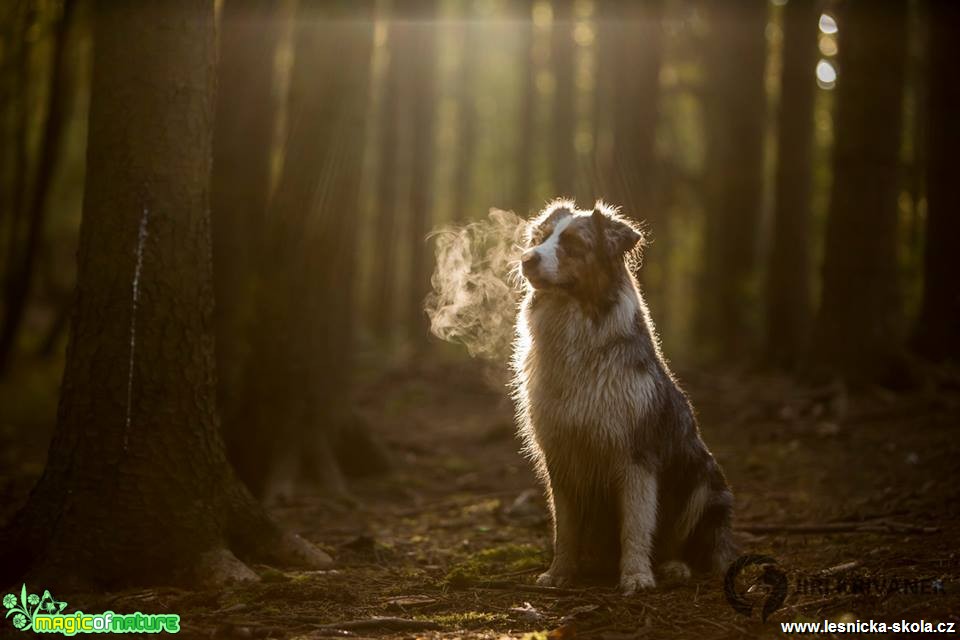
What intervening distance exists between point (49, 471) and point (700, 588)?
4512mm

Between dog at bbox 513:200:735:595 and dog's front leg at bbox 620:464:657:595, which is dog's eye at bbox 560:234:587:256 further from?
dog's front leg at bbox 620:464:657:595

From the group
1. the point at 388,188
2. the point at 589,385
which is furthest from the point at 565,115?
the point at 589,385

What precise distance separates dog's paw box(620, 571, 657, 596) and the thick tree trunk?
7.16 metres

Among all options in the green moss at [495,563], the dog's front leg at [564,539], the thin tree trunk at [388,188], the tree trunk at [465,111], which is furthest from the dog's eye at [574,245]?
the tree trunk at [465,111]

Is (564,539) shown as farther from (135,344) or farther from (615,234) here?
(135,344)

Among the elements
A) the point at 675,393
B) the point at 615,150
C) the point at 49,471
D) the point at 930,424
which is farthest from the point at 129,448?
the point at 615,150

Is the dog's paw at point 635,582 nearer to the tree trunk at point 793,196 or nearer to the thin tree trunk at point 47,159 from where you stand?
the tree trunk at point 793,196

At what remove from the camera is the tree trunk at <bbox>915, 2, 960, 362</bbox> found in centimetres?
1385

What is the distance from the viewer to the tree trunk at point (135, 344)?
6242 mm

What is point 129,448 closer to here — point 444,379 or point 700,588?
point 700,588

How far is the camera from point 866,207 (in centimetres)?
1268

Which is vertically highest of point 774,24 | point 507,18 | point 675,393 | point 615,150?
point 507,18

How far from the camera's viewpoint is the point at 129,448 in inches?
249

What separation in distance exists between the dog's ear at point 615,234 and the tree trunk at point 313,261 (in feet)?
15.8
